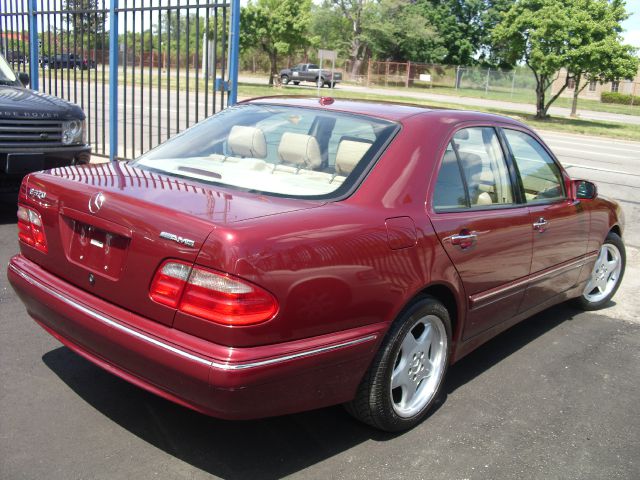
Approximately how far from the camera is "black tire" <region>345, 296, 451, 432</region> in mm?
3191

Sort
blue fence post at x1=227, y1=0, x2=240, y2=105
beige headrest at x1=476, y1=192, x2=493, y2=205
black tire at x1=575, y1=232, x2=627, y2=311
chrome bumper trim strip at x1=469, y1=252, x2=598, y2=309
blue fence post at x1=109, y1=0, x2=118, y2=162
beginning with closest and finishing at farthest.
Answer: chrome bumper trim strip at x1=469, y1=252, x2=598, y2=309 < beige headrest at x1=476, y1=192, x2=493, y2=205 < black tire at x1=575, y1=232, x2=627, y2=311 < blue fence post at x1=227, y1=0, x2=240, y2=105 < blue fence post at x1=109, y1=0, x2=118, y2=162

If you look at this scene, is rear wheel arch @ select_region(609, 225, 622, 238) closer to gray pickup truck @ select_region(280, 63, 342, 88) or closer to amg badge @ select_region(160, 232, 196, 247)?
amg badge @ select_region(160, 232, 196, 247)

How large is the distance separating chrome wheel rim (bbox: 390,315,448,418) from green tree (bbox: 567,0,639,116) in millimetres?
27388

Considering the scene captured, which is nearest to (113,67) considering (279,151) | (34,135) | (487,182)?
(34,135)

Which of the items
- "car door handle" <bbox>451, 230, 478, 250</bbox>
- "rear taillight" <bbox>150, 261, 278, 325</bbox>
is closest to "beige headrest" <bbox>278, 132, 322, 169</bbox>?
"car door handle" <bbox>451, 230, 478, 250</bbox>

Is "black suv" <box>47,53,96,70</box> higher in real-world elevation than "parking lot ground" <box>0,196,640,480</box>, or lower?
higher

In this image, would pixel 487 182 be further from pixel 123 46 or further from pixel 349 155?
pixel 123 46

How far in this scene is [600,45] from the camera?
91.6ft

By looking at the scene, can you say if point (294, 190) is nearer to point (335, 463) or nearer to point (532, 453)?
point (335, 463)

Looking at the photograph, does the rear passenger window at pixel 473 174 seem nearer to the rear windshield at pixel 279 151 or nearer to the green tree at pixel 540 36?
the rear windshield at pixel 279 151

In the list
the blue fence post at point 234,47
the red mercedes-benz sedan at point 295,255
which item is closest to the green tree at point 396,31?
the blue fence post at point 234,47

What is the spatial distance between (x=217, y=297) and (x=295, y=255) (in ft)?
1.14

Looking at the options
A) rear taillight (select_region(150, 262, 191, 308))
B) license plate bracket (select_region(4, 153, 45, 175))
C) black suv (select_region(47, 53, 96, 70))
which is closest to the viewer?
rear taillight (select_region(150, 262, 191, 308))

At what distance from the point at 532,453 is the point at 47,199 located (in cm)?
269
